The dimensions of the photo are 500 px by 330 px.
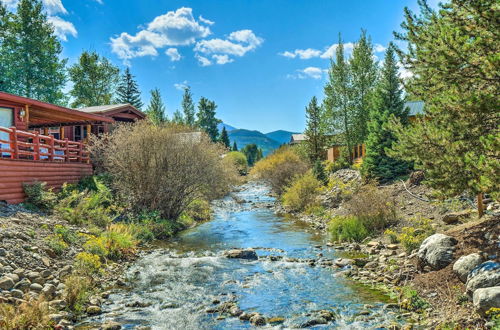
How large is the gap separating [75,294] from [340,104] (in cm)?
2724

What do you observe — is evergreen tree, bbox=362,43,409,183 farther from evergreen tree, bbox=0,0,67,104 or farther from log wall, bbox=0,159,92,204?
evergreen tree, bbox=0,0,67,104

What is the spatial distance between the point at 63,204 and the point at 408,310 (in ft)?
40.4

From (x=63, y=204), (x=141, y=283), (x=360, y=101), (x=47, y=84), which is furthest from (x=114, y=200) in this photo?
(x=47, y=84)

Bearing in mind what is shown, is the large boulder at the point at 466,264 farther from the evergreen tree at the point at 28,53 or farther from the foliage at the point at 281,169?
the evergreen tree at the point at 28,53

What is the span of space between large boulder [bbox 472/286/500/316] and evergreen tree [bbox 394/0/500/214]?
1556 millimetres

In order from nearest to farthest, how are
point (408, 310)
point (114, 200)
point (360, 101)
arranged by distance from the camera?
point (408, 310)
point (114, 200)
point (360, 101)

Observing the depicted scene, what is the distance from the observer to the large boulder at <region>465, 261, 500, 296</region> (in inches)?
251

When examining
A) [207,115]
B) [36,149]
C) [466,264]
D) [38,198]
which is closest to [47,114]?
[36,149]

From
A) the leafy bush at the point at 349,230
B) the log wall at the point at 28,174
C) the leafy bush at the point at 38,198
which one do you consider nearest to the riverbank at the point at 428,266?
the leafy bush at the point at 349,230

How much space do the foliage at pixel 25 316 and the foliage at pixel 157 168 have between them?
10.7 meters

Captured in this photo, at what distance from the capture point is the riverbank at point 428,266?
6590 millimetres

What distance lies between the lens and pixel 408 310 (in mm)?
7156

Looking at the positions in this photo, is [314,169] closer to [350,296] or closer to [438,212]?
[438,212]

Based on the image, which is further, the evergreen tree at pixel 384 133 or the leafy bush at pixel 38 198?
the evergreen tree at pixel 384 133
